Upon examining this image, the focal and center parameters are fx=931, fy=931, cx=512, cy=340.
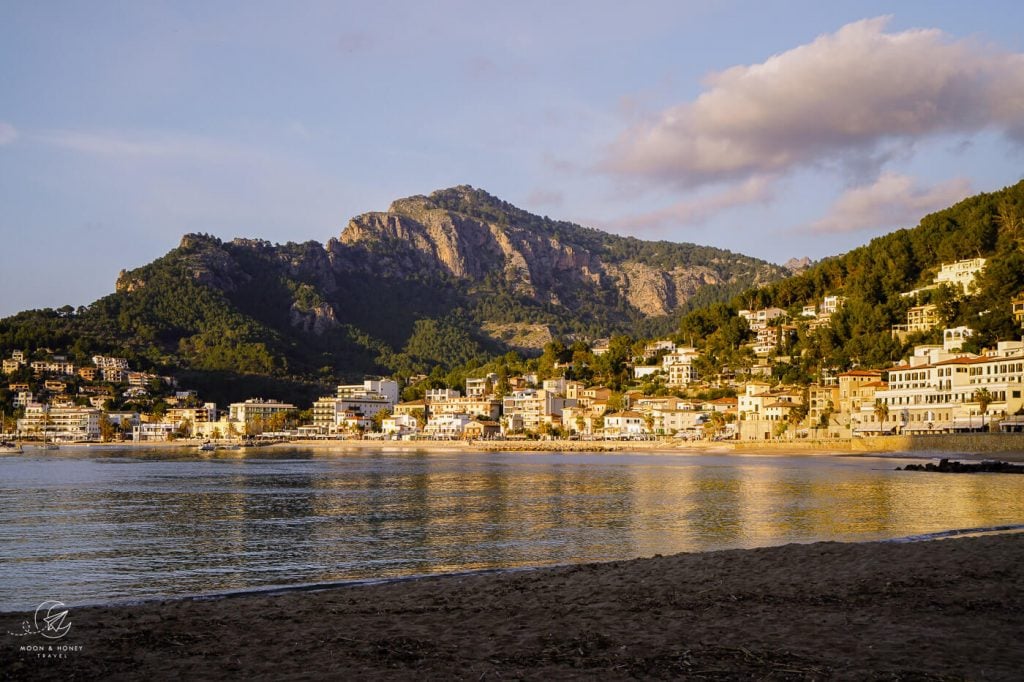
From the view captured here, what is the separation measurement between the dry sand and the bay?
150 inches

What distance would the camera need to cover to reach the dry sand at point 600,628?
8773mm

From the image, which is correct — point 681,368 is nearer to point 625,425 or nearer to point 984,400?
point 625,425

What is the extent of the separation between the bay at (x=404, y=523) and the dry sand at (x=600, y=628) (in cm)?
382

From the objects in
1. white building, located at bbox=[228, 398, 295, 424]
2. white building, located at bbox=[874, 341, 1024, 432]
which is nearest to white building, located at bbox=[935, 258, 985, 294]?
white building, located at bbox=[874, 341, 1024, 432]

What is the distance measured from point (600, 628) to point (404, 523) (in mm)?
17168

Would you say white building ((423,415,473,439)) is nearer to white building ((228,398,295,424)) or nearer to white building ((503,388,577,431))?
white building ((503,388,577,431))

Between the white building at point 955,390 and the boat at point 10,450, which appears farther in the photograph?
the boat at point 10,450

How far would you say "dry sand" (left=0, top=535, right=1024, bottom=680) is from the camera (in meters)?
8.77

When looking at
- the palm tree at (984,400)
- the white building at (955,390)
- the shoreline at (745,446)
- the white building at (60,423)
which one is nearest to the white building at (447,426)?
the shoreline at (745,446)

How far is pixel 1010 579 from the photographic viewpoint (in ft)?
43.7

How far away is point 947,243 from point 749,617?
12607 centimetres

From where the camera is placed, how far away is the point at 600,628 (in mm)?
10703

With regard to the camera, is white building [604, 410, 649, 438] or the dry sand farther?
white building [604, 410, 649, 438]

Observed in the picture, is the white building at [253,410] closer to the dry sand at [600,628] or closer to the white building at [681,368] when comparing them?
the white building at [681,368]
